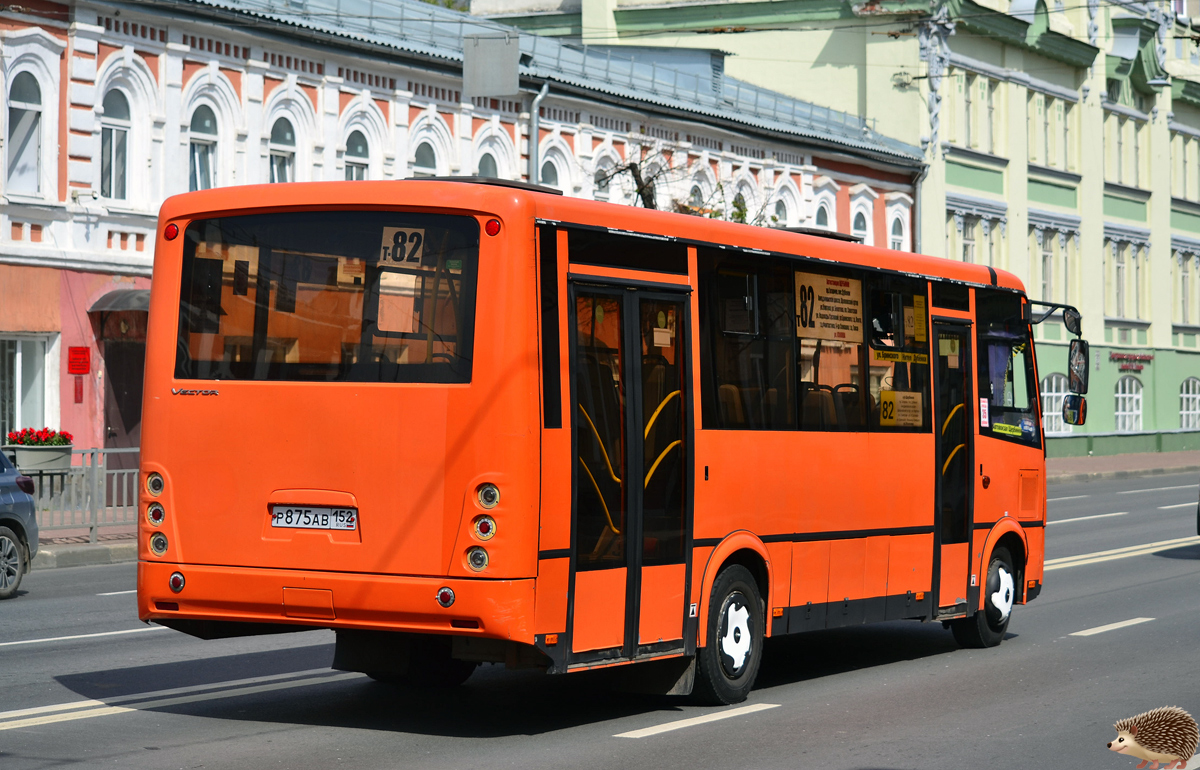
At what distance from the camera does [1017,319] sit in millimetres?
13953

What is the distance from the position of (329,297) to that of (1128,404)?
52.0m

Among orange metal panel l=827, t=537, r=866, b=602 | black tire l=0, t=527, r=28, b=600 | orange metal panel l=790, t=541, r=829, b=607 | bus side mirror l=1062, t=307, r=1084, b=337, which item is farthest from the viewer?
black tire l=0, t=527, r=28, b=600

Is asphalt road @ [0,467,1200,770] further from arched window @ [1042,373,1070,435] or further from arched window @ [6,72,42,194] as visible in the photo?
arched window @ [1042,373,1070,435]

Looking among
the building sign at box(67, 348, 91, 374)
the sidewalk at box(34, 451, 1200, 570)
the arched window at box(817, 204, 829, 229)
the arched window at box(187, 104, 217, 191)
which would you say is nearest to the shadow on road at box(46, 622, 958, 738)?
the sidewalk at box(34, 451, 1200, 570)

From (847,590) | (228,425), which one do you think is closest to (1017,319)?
A: (847,590)

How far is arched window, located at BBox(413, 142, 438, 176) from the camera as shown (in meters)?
32.0

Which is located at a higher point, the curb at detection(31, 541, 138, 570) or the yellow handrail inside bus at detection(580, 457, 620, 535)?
the yellow handrail inside bus at detection(580, 457, 620, 535)

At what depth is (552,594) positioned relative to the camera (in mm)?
8703

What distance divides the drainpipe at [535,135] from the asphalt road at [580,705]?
12139 mm

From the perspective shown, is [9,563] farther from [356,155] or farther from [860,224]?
[860,224]

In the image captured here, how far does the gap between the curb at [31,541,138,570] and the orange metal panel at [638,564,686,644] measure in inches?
467

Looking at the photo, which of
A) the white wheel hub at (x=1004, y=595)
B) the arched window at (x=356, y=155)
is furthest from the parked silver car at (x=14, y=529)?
the arched window at (x=356, y=155)

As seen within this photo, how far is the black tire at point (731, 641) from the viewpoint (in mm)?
10000

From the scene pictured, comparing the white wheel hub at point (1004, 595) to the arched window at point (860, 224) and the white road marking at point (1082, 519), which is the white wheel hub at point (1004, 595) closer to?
the white road marking at point (1082, 519)
